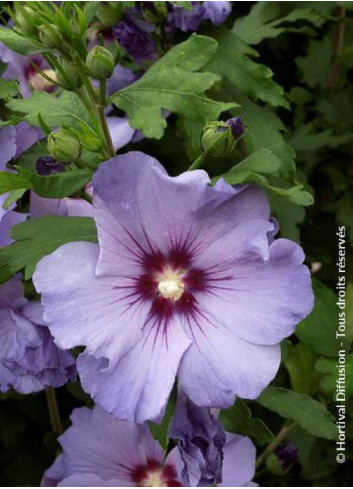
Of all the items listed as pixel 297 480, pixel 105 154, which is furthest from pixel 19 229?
pixel 297 480

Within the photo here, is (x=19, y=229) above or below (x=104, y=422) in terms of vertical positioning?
above

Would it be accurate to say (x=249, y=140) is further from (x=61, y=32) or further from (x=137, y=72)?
(x=61, y=32)

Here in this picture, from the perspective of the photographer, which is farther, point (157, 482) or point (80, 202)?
point (157, 482)

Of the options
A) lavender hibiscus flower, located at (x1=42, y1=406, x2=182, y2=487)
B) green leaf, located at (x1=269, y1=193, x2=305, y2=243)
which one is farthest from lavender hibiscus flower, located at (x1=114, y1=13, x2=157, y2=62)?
lavender hibiscus flower, located at (x1=42, y1=406, x2=182, y2=487)

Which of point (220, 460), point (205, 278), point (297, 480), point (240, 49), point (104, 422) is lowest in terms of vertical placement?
point (297, 480)

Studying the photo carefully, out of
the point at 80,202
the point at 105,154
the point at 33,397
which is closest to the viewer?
the point at 105,154

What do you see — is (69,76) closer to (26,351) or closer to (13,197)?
(13,197)

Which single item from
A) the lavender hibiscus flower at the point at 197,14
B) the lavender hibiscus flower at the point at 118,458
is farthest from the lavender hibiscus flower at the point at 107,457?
the lavender hibiscus flower at the point at 197,14
